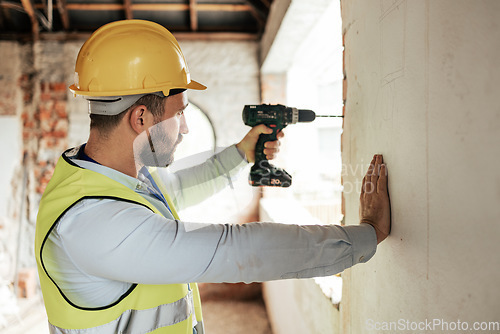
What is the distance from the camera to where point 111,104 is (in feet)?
3.37

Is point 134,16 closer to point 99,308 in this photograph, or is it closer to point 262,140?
point 262,140

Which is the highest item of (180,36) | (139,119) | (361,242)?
(180,36)

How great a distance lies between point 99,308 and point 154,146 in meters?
0.48

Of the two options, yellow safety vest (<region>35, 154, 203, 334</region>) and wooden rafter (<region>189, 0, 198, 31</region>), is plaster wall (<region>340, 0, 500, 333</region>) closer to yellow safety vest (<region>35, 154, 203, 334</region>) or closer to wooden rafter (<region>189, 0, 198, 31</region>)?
yellow safety vest (<region>35, 154, 203, 334</region>)

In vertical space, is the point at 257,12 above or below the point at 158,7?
below

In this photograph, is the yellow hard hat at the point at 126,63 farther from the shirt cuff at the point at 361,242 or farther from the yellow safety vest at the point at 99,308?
the shirt cuff at the point at 361,242

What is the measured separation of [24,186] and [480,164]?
437 centimetres

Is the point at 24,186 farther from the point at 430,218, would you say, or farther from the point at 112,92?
the point at 430,218

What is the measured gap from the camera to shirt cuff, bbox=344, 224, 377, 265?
853 mm

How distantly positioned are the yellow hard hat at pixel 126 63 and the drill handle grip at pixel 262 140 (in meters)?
0.48

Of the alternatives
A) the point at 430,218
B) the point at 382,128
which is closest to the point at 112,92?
the point at 382,128

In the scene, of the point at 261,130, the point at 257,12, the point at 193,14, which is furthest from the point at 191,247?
the point at 193,14

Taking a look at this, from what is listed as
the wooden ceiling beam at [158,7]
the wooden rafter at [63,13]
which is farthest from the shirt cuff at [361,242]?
the wooden rafter at [63,13]

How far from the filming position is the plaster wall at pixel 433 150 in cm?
60
